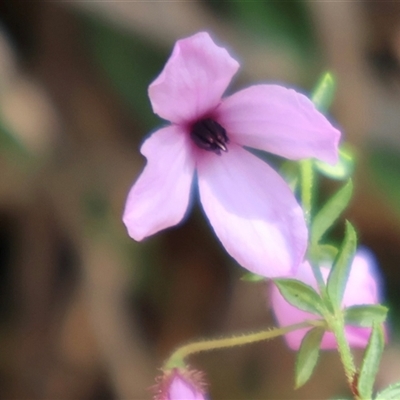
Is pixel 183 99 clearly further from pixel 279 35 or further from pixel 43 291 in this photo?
pixel 43 291

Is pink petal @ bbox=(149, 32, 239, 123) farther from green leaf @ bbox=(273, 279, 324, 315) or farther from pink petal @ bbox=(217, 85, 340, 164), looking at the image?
green leaf @ bbox=(273, 279, 324, 315)

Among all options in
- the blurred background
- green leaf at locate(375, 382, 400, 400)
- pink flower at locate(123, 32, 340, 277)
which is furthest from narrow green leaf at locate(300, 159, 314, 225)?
the blurred background

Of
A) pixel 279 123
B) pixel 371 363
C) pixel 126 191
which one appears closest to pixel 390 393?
pixel 371 363

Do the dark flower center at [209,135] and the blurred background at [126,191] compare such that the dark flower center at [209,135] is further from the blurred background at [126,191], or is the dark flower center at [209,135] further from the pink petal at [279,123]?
the blurred background at [126,191]

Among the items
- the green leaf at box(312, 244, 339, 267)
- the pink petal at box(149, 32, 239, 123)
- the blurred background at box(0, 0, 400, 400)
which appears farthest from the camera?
the blurred background at box(0, 0, 400, 400)

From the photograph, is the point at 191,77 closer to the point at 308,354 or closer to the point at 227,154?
the point at 227,154
